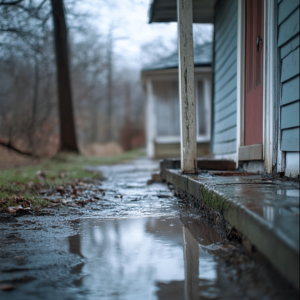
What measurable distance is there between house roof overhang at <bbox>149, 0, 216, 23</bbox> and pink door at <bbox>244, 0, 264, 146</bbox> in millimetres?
2080

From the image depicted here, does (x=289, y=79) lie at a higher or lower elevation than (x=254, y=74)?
lower

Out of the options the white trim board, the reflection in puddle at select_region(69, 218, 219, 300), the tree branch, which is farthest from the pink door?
the tree branch

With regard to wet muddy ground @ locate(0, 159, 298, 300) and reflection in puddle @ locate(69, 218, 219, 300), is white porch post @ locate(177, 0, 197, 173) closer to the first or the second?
wet muddy ground @ locate(0, 159, 298, 300)

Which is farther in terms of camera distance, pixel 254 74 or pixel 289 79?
pixel 254 74

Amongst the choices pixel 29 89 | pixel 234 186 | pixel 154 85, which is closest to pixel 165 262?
pixel 234 186

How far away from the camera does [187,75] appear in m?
3.29

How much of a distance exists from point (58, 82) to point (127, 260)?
1099 cm

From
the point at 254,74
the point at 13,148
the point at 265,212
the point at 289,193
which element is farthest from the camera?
the point at 13,148

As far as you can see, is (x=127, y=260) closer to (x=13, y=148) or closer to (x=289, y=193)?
(x=289, y=193)

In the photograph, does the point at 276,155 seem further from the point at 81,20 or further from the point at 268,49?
the point at 81,20

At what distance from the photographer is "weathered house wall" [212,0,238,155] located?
16.1 ft

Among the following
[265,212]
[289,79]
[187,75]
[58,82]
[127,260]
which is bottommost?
[127,260]

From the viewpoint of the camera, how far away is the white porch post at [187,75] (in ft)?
10.7

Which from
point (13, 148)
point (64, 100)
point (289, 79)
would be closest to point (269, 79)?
point (289, 79)
